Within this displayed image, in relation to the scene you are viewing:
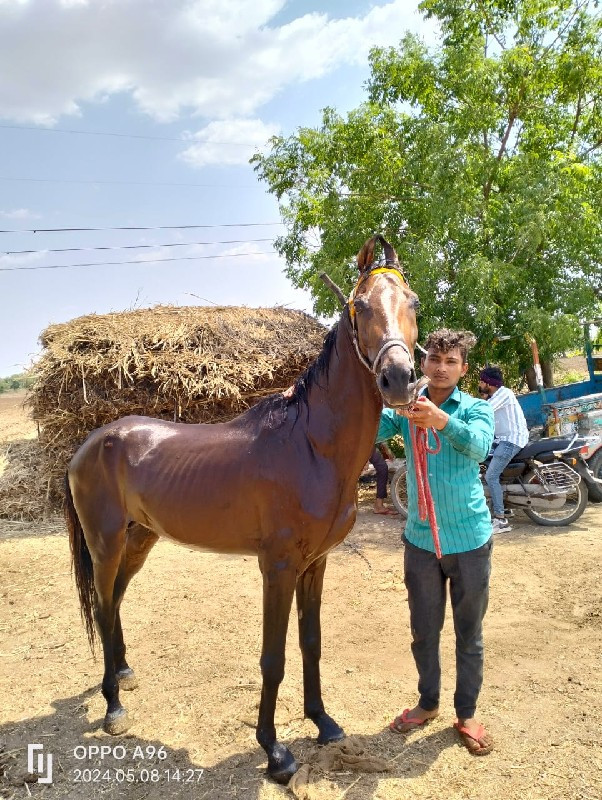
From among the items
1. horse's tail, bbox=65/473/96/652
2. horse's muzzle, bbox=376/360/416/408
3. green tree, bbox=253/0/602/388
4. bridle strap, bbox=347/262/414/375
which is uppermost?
green tree, bbox=253/0/602/388

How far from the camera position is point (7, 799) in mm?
2627

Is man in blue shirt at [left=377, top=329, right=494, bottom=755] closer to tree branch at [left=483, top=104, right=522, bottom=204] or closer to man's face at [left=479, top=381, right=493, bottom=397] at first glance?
man's face at [left=479, top=381, right=493, bottom=397]

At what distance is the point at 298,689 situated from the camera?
11.1ft

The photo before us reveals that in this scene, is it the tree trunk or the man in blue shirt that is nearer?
the man in blue shirt

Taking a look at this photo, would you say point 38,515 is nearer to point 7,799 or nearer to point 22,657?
point 22,657

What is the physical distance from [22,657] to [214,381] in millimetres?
4249

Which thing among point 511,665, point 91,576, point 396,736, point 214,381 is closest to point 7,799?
point 91,576

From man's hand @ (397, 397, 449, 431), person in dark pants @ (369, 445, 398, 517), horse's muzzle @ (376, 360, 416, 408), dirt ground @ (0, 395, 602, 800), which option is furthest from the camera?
person in dark pants @ (369, 445, 398, 517)

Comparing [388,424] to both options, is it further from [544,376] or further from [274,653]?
[544,376]

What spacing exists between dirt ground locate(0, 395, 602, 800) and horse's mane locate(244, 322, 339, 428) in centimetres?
168

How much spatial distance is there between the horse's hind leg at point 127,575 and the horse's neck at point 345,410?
1582 millimetres

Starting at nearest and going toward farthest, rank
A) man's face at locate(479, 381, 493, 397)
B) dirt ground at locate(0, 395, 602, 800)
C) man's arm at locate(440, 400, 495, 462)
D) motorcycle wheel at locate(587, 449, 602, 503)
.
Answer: man's arm at locate(440, 400, 495, 462) → dirt ground at locate(0, 395, 602, 800) → man's face at locate(479, 381, 493, 397) → motorcycle wheel at locate(587, 449, 602, 503)

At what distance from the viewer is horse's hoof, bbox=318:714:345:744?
113 inches

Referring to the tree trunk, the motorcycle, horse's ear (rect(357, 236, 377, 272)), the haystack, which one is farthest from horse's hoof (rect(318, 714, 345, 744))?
the tree trunk
